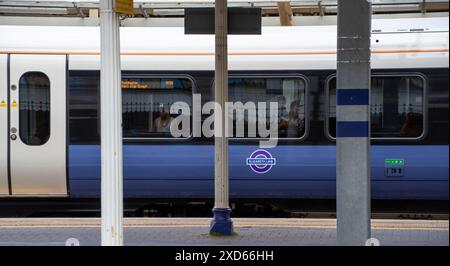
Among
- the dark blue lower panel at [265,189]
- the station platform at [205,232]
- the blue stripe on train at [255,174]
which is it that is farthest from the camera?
the dark blue lower panel at [265,189]

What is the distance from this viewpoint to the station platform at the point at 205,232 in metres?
9.18

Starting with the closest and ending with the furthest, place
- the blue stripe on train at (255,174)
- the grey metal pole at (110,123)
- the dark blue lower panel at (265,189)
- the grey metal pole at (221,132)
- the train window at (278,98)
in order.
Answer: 1. the grey metal pole at (110,123)
2. the grey metal pole at (221,132)
3. the blue stripe on train at (255,174)
4. the dark blue lower panel at (265,189)
5. the train window at (278,98)

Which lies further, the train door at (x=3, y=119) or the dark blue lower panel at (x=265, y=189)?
the train door at (x=3, y=119)

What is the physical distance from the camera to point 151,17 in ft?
46.0

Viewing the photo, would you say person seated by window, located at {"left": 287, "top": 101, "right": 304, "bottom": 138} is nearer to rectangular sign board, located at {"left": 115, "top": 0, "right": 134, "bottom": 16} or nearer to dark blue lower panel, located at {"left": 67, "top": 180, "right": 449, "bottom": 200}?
dark blue lower panel, located at {"left": 67, "top": 180, "right": 449, "bottom": 200}

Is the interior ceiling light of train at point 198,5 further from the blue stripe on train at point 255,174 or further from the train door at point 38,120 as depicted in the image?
the blue stripe on train at point 255,174

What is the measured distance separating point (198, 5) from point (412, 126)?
13.0 feet

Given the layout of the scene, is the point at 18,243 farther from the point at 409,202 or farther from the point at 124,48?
the point at 409,202

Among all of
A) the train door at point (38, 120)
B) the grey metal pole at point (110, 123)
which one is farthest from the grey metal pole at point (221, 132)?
the train door at point (38, 120)

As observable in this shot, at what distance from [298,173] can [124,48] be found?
3.14 m

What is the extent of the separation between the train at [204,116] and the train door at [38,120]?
1 centimetres

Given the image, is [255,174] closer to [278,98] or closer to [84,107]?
Answer: [278,98]

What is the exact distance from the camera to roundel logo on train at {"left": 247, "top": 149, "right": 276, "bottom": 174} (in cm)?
1154

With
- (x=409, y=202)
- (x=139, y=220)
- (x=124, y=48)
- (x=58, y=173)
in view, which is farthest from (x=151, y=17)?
(x=409, y=202)
